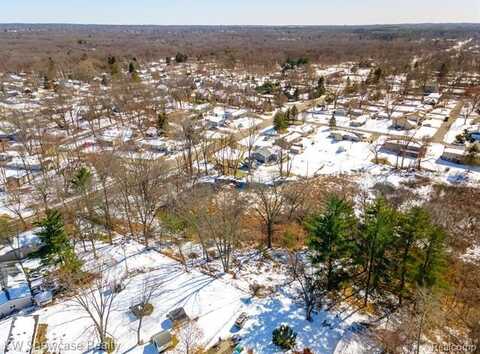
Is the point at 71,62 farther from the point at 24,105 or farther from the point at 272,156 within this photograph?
the point at 272,156

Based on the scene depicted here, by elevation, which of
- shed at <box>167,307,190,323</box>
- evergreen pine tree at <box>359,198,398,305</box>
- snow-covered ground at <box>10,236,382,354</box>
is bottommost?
snow-covered ground at <box>10,236,382,354</box>

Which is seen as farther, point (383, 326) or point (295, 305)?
point (295, 305)

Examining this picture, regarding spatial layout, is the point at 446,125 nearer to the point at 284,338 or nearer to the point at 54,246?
the point at 284,338

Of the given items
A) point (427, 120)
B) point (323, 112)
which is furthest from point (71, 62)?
point (427, 120)

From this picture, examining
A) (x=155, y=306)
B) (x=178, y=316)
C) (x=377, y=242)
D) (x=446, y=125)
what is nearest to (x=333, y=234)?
(x=377, y=242)

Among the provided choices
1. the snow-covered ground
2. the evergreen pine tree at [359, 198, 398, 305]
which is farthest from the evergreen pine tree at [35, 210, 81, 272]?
the evergreen pine tree at [359, 198, 398, 305]

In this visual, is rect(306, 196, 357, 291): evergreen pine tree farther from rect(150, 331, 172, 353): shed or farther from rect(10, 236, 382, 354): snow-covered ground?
rect(150, 331, 172, 353): shed

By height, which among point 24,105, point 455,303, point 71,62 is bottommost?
point 455,303

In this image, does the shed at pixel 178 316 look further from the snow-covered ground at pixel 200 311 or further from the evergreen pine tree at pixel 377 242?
the evergreen pine tree at pixel 377 242
